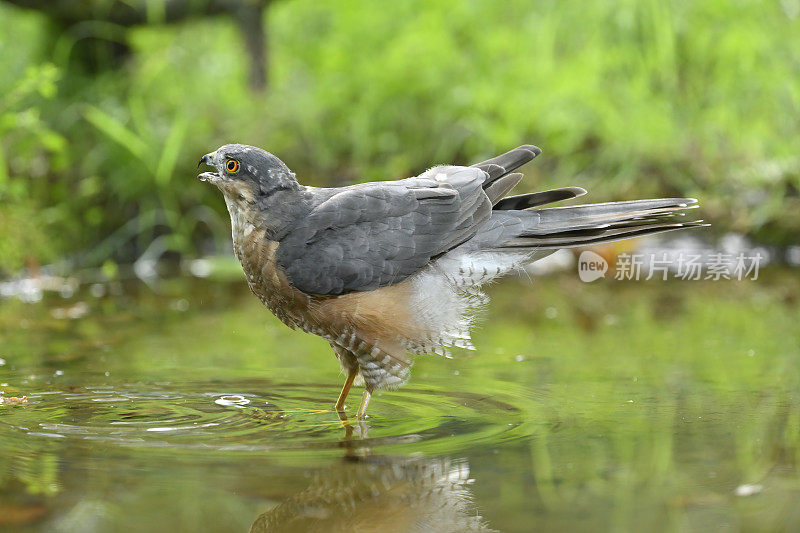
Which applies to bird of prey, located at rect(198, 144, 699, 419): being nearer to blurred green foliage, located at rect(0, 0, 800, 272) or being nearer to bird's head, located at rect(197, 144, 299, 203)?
bird's head, located at rect(197, 144, 299, 203)

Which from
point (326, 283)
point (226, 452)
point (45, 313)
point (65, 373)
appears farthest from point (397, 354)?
point (45, 313)

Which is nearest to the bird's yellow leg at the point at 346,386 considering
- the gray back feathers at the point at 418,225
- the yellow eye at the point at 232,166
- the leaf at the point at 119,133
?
the gray back feathers at the point at 418,225

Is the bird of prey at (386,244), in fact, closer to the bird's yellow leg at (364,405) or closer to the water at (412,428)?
the bird's yellow leg at (364,405)

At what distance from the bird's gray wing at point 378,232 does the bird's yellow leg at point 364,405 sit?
41cm

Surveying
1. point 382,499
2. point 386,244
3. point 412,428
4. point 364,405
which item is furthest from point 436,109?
point 382,499

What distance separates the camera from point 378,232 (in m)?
4.07

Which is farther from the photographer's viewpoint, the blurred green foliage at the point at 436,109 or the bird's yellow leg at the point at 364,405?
the blurred green foliage at the point at 436,109

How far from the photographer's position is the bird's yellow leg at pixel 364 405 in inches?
148

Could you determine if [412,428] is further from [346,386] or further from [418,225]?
[418,225]

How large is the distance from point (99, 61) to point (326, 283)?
4919mm

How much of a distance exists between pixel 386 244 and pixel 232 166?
0.68 m

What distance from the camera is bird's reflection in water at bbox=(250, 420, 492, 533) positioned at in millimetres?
2561

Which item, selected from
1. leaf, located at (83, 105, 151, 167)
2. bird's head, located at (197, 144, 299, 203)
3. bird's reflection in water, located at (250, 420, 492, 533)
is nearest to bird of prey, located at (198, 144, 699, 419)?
bird's head, located at (197, 144, 299, 203)

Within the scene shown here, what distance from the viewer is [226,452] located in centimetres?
315
